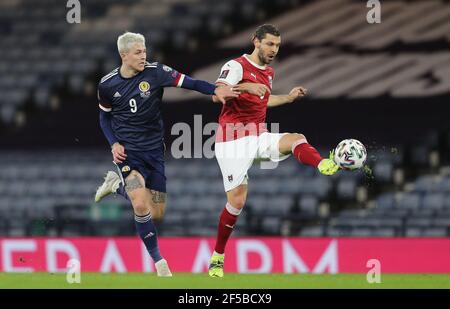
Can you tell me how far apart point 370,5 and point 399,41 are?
1077 mm

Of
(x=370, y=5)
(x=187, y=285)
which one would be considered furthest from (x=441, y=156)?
(x=187, y=285)

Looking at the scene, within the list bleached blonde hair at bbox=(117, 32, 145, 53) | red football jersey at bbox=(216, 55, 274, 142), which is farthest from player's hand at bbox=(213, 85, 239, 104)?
bleached blonde hair at bbox=(117, 32, 145, 53)

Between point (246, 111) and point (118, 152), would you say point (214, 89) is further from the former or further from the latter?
point (118, 152)

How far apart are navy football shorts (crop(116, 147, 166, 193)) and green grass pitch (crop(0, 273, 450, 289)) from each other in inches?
35.2

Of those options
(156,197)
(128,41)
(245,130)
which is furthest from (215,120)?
(128,41)

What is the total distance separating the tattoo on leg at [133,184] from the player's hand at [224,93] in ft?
4.21

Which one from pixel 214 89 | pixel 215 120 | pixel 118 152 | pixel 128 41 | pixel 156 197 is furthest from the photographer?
pixel 215 120

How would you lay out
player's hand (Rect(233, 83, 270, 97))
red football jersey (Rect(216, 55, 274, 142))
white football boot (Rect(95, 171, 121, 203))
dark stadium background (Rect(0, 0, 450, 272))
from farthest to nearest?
dark stadium background (Rect(0, 0, 450, 272))
white football boot (Rect(95, 171, 121, 203))
red football jersey (Rect(216, 55, 274, 142))
player's hand (Rect(233, 83, 270, 97))

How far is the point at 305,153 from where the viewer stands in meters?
9.50

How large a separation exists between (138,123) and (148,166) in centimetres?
44

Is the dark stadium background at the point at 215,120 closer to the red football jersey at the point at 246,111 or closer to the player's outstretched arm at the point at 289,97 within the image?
the player's outstretched arm at the point at 289,97

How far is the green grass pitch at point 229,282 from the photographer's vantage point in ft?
30.8

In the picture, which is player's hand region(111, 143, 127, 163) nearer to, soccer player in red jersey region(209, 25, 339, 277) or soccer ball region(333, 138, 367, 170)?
soccer player in red jersey region(209, 25, 339, 277)

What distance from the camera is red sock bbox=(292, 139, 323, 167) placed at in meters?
9.41
